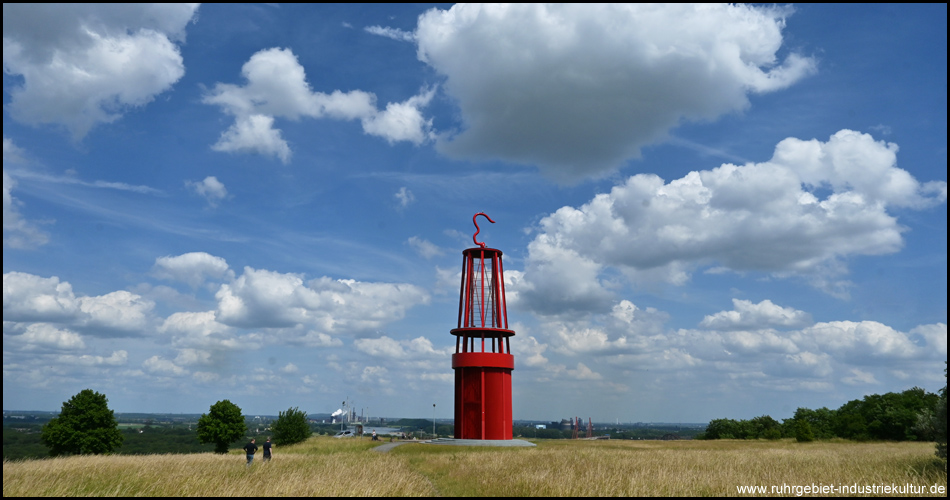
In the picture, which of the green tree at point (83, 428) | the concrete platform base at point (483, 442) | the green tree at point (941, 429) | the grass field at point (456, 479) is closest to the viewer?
the grass field at point (456, 479)

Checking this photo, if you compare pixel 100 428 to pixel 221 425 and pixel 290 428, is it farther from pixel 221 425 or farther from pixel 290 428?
pixel 290 428

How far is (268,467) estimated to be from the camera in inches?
887

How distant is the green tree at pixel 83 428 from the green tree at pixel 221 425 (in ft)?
19.4

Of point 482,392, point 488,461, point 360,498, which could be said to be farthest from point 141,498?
point 482,392

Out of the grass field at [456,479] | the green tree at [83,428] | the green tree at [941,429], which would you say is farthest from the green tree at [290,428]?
the green tree at [941,429]

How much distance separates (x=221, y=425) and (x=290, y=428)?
18.7 feet

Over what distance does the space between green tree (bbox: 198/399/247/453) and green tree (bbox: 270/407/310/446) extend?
3.17 metres

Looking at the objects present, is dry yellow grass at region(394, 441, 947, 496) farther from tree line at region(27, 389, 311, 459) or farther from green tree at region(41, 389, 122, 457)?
green tree at region(41, 389, 122, 457)

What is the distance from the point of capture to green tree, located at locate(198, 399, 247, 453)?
47.5m

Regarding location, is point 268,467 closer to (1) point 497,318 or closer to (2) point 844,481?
(2) point 844,481

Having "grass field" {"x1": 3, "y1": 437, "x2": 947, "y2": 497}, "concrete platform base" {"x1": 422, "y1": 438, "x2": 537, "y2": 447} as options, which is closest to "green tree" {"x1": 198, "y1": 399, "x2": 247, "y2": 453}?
"concrete platform base" {"x1": 422, "y1": 438, "x2": 537, "y2": 447}

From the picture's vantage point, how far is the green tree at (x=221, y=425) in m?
47.5

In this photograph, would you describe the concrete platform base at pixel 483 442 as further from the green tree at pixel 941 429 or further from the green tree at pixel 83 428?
the green tree at pixel 941 429

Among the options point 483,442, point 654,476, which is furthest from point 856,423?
point 654,476
